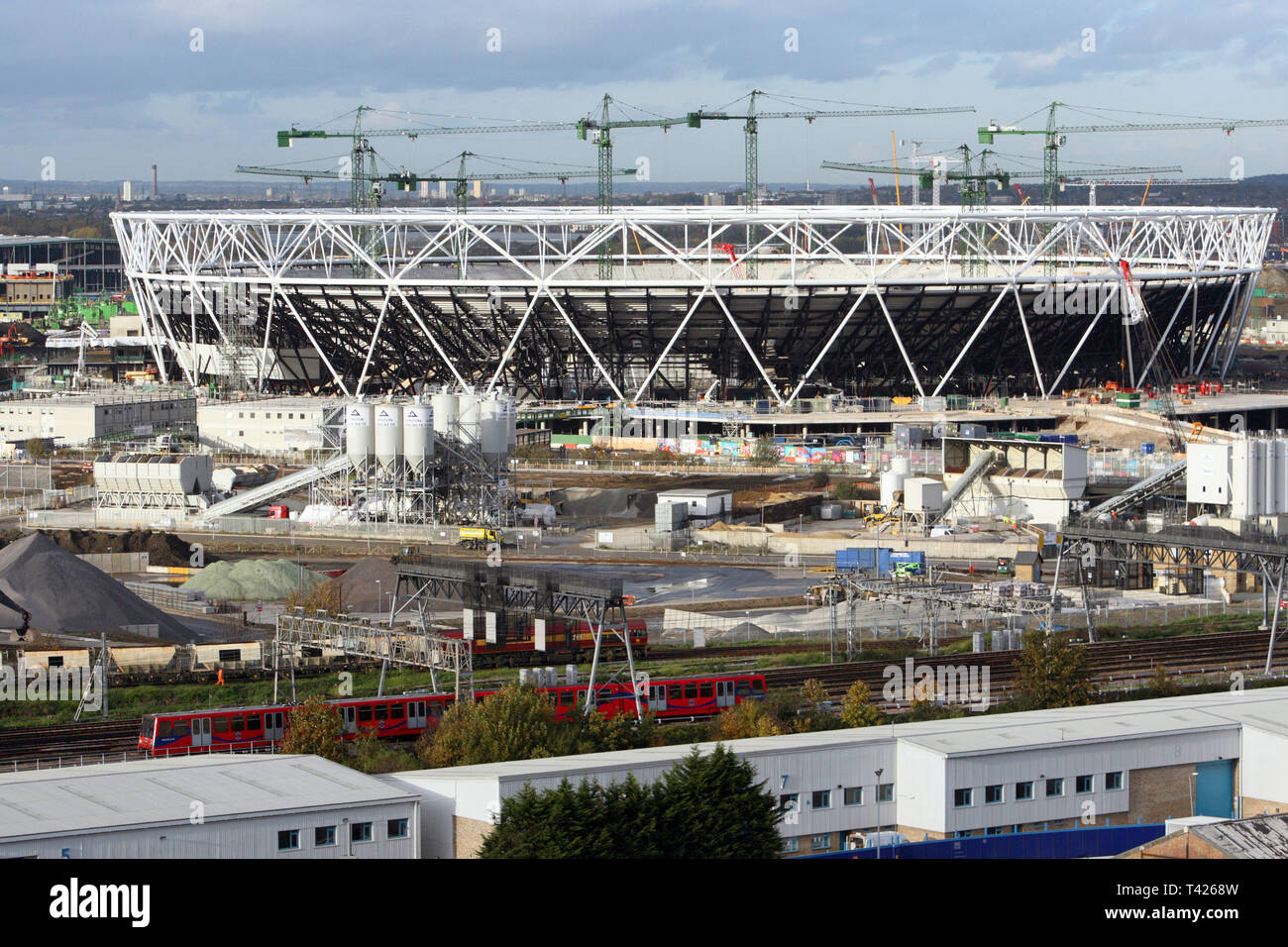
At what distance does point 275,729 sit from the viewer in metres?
36.4

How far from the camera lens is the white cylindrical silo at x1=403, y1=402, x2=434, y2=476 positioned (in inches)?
2672

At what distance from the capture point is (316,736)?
33.9 m

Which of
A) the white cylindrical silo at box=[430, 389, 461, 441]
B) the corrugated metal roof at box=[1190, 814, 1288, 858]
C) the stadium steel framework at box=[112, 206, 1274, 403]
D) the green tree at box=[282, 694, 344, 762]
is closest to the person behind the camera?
the corrugated metal roof at box=[1190, 814, 1288, 858]

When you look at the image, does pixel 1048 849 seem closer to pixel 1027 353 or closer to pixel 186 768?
pixel 186 768

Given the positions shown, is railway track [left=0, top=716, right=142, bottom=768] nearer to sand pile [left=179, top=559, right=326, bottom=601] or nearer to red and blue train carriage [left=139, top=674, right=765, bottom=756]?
red and blue train carriage [left=139, top=674, right=765, bottom=756]

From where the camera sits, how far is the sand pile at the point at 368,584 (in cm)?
5225

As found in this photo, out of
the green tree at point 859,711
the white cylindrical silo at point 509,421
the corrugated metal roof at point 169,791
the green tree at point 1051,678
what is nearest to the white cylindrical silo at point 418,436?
the white cylindrical silo at point 509,421

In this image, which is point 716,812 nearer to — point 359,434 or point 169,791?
point 169,791

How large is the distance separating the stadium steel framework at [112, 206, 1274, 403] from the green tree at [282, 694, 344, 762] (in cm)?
6100

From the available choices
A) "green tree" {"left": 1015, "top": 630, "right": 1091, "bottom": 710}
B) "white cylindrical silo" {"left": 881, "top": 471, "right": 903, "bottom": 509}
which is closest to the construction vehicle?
"white cylindrical silo" {"left": 881, "top": 471, "right": 903, "bottom": 509}

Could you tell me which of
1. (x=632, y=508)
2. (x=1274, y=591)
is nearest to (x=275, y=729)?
(x=1274, y=591)

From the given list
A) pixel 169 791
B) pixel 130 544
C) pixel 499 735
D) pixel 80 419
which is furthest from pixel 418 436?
pixel 169 791

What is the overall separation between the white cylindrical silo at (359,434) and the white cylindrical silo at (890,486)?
1783 centimetres

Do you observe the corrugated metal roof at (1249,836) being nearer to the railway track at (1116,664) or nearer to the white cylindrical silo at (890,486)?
the railway track at (1116,664)
